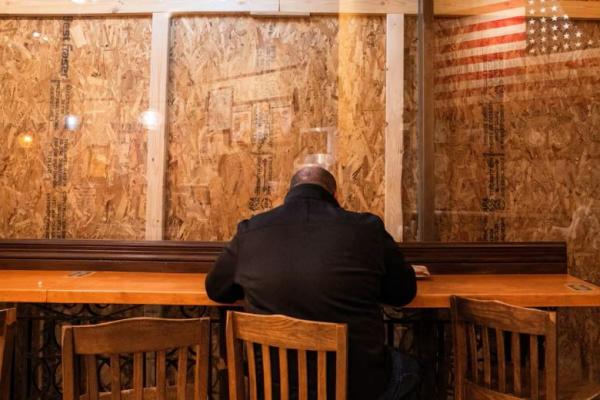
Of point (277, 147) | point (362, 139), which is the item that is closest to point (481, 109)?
point (362, 139)

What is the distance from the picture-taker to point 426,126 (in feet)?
9.98

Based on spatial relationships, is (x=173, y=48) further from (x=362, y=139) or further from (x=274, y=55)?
(x=362, y=139)

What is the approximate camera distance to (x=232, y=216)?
10.2ft

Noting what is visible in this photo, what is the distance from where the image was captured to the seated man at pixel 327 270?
5.16 feet

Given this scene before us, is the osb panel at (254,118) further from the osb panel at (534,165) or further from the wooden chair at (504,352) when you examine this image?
the wooden chair at (504,352)

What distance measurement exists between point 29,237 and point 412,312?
2458 mm

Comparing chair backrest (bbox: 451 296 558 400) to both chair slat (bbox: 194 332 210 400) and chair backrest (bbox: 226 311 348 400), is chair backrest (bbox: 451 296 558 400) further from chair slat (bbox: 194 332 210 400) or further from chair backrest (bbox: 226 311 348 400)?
chair slat (bbox: 194 332 210 400)

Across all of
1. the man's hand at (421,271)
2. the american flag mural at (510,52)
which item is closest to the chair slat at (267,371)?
the man's hand at (421,271)

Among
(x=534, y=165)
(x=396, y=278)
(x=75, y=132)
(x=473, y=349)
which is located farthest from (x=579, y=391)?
(x=75, y=132)

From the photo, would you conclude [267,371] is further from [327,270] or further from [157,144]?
[157,144]

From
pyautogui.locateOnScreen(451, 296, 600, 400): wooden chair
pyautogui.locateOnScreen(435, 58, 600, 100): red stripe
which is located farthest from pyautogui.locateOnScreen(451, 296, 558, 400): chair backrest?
pyautogui.locateOnScreen(435, 58, 600, 100): red stripe

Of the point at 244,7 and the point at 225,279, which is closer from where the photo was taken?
the point at 225,279

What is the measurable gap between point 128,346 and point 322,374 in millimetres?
558

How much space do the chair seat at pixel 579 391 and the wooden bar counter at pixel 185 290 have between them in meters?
0.35
